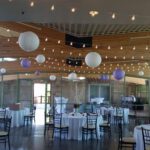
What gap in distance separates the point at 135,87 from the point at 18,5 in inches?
686

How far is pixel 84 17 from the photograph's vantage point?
637 centimetres

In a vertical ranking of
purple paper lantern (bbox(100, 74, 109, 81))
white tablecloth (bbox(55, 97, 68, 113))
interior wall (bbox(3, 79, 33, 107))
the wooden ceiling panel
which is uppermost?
the wooden ceiling panel

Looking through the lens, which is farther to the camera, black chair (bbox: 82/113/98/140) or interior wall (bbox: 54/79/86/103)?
interior wall (bbox: 54/79/86/103)

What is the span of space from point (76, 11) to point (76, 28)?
3.64m

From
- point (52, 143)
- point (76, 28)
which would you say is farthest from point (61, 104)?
point (76, 28)

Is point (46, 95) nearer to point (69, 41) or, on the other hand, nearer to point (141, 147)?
point (69, 41)

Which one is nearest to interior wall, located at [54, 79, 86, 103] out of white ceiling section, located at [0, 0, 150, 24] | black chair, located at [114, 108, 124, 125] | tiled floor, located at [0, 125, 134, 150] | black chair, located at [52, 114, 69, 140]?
black chair, located at [114, 108, 124, 125]

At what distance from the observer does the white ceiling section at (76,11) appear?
18.3 ft

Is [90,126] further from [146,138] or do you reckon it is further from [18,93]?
[18,93]

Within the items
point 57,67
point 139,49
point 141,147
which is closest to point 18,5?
point 141,147

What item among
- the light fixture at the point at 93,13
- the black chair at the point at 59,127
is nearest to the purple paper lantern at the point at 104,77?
the black chair at the point at 59,127

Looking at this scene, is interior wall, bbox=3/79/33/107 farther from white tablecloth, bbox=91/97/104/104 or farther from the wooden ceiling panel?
the wooden ceiling panel

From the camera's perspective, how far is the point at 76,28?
969 centimetres

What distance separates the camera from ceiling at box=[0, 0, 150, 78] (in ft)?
18.9
